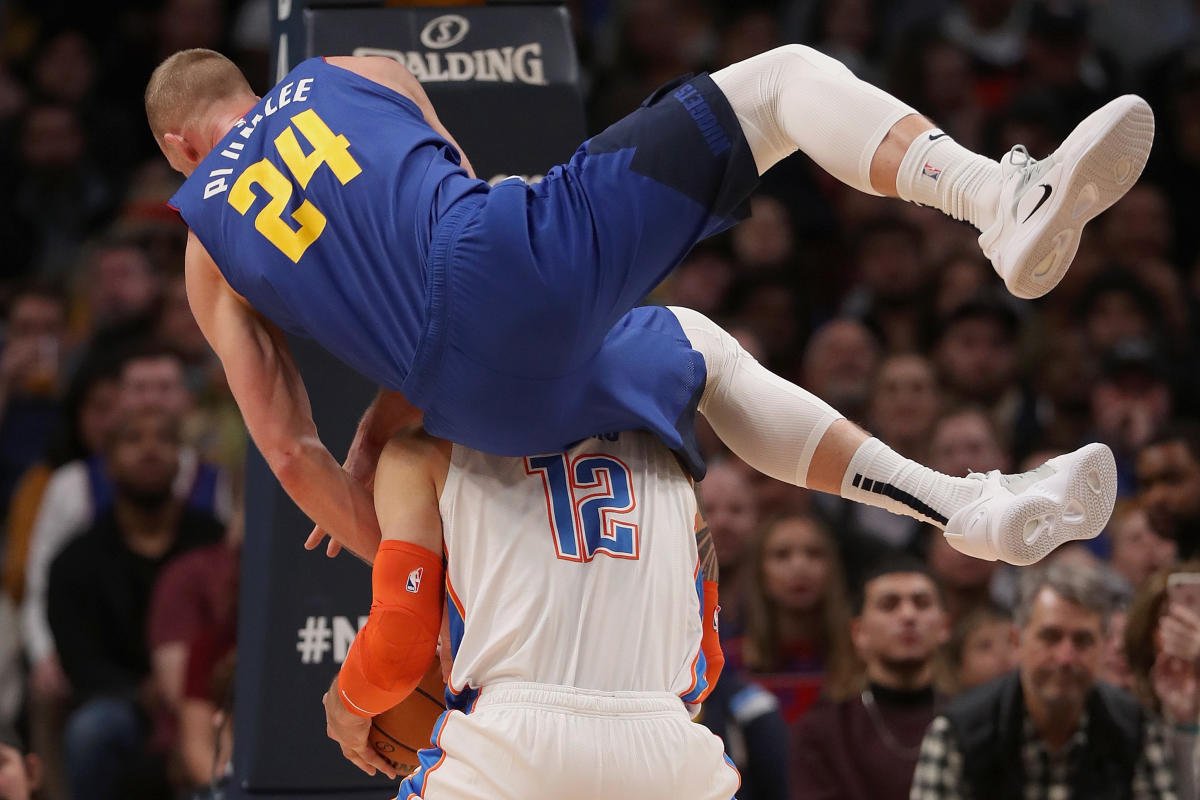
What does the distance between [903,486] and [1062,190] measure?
0.77 metres

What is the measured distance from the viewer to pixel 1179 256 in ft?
30.7

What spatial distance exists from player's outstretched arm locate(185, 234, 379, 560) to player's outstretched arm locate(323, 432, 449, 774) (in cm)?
13

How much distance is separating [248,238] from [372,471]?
61cm

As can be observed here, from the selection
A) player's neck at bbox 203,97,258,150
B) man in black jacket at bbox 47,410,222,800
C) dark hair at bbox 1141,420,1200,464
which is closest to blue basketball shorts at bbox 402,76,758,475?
player's neck at bbox 203,97,258,150

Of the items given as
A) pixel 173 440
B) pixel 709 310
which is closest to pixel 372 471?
pixel 173 440

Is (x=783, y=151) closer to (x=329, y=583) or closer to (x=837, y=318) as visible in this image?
(x=329, y=583)

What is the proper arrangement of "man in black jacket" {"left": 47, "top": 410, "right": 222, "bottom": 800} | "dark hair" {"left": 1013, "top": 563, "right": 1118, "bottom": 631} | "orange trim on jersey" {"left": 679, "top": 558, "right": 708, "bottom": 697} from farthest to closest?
"man in black jacket" {"left": 47, "top": 410, "right": 222, "bottom": 800}, "dark hair" {"left": 1013, "top": 563, "right": 1118, "bottom": 631}, "orange trim on jersey" {"left": 679, "top": 558, "right": 708, "bottom": 697}

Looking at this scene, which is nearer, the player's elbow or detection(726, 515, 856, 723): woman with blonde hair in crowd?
the player's elbow

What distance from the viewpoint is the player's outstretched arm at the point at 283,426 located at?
3.68 metres

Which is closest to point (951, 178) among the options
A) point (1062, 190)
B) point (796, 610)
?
point (1062, 190)

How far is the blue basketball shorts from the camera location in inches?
125

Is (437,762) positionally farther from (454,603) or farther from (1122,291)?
(1122,291)

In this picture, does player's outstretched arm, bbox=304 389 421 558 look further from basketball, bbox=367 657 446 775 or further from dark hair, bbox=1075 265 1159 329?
dark hair, bbox=1075 265 1159 329

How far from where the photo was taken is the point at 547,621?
11.0 feet
